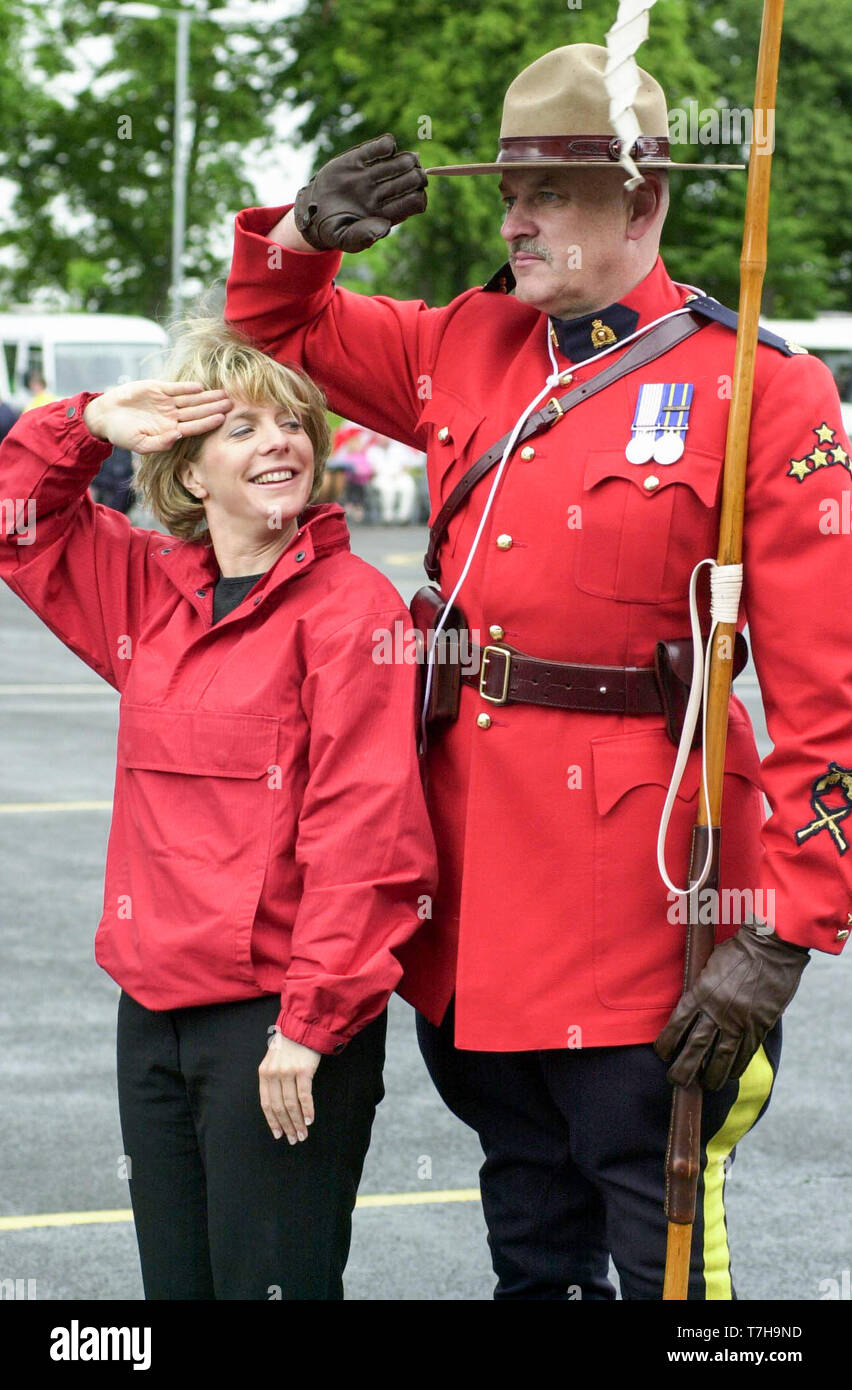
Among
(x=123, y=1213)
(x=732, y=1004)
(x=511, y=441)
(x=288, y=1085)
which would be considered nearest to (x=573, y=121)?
(x=511, y=441)

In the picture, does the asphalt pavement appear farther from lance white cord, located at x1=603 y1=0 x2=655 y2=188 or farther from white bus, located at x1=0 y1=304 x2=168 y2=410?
white bus, located at x1=0 y1=304 x2=168 y2=410

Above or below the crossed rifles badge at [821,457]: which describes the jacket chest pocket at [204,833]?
below

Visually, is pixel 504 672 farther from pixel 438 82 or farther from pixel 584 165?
pixel 438 82

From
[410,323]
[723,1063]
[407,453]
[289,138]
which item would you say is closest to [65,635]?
[410,323]

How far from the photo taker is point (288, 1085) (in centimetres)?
261

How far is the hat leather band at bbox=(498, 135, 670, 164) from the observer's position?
270cm

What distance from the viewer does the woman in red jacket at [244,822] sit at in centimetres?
264

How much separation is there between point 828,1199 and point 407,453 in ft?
74.1

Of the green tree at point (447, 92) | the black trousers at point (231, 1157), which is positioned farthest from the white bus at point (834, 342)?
the black trousers at point (231, 1157)

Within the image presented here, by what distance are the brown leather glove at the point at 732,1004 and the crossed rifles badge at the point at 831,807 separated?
0.15m

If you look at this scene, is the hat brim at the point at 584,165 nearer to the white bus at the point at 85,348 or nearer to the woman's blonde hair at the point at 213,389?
the woman's blonde hair at the point at 213,389

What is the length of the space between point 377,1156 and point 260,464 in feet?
7.56

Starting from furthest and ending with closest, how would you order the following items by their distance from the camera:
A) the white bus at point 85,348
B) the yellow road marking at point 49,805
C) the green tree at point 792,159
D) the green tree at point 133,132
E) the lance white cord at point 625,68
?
the green tree at point 792,159 → the green tree at point 133,132 → the white bus at point 85,348 → the yellow road marking at point 49,805 → the lance white cord at point 625,68
